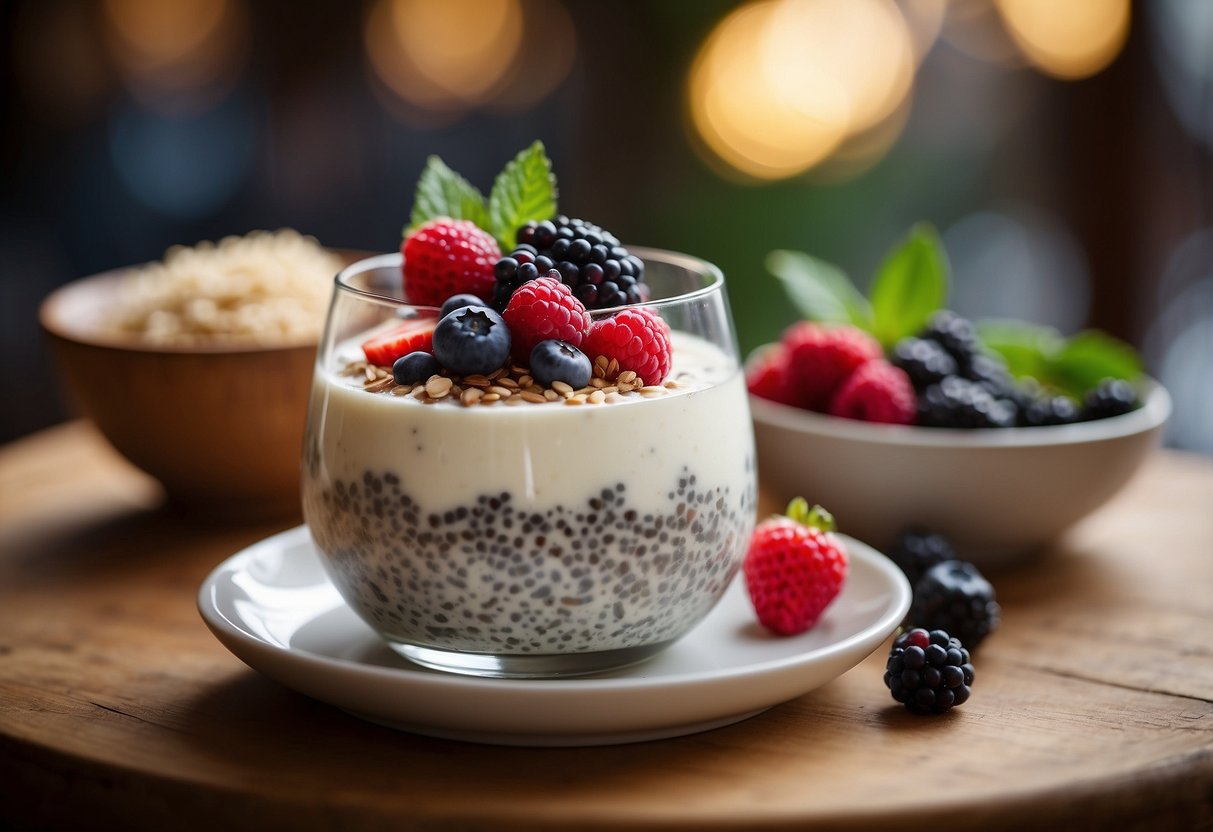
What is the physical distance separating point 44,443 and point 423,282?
3.44 ft

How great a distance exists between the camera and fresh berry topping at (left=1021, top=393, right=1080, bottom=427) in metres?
1.34

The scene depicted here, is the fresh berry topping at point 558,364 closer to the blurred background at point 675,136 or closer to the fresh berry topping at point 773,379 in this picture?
the fresh berry topping at point 773,379

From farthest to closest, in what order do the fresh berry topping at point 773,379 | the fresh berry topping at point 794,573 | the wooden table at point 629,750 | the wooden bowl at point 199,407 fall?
1. the fresh berry topping at point 773,379
2. the wooden bowl at point 199,407
3. the fresh berry topping at point 794,573
4. the wooden table at point 629,750

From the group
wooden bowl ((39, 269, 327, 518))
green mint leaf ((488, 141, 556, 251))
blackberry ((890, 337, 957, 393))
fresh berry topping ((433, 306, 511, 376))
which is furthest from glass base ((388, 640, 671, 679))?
blackberry ((890, 337, 957, 393))

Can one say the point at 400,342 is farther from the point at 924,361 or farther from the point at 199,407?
the point at 924,361

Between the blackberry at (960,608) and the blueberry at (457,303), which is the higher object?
the blueberry at (457,303)

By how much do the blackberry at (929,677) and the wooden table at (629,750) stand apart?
2 cm

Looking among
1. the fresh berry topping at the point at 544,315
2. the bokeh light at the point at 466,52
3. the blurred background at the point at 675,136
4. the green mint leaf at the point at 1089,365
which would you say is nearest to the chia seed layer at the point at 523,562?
the fresh berry topping at the point at 544,315

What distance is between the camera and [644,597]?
2.94ft

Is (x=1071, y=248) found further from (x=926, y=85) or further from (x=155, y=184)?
(x=155, y=184)

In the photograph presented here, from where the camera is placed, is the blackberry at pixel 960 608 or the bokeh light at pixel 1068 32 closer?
the blackberry at pixel 960 608

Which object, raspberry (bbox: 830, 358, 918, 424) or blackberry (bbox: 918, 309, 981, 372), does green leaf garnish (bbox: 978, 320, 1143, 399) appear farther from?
raspberry (bbox: 830, 358, 918, 424)

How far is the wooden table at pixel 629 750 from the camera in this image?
77 cm

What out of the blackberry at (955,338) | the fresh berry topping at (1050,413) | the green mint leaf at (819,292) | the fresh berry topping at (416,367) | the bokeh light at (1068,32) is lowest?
the fresh berry topping at (1050,413)
